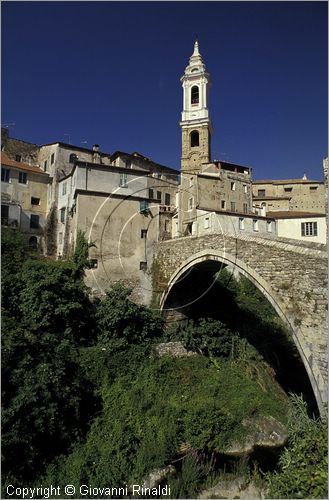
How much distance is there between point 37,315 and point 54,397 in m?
4.05

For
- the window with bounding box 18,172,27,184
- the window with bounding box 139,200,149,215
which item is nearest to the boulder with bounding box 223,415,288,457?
the window with bounding box 139,200,149,215

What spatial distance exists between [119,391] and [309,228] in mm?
16862

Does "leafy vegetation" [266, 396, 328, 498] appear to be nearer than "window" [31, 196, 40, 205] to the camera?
Yes

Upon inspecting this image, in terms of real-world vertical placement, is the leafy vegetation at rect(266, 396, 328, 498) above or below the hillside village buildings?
below

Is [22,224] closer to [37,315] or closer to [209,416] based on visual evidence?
[37,315]

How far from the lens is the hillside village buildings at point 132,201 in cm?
1720

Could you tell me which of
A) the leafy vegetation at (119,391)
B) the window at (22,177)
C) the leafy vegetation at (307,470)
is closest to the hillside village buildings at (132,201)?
the window at (22,177)

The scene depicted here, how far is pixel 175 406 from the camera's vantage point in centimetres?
1155

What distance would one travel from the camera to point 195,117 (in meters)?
35.0

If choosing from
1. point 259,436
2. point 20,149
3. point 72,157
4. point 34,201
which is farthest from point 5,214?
point 259,436

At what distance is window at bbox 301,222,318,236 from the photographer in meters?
23.5

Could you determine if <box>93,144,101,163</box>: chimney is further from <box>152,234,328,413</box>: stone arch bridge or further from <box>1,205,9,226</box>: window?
<box>152,234,328,413</box>: stone arch bridge

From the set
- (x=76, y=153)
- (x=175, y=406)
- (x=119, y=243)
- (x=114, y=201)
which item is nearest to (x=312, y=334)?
(x=175, y=406)

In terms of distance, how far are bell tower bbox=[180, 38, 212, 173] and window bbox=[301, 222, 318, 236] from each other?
12.2 meters
